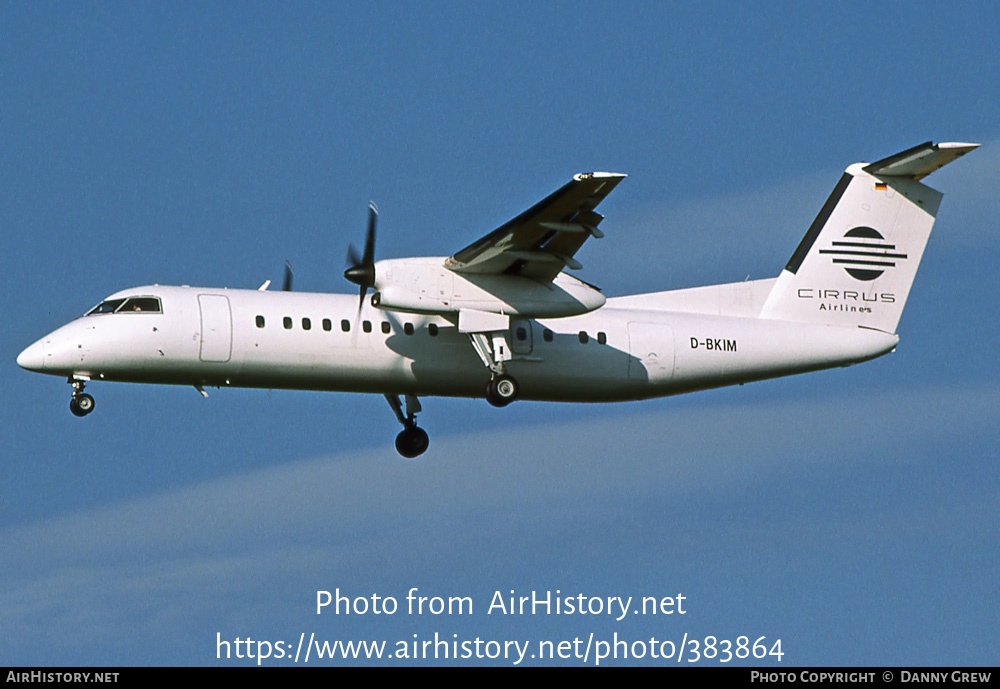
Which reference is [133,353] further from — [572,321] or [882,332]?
[882,332]

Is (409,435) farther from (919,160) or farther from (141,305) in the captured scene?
(919,160)

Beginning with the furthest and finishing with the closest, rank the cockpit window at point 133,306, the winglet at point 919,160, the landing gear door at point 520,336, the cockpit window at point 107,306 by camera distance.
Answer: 1. the winglet at point 919,160
2. the landing gear door at point 520,336
3. the cockpit window at point 107,306
4. the cockpit window at point 133,306

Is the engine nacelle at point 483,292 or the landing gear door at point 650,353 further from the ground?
the engine nacelle at point 483,292

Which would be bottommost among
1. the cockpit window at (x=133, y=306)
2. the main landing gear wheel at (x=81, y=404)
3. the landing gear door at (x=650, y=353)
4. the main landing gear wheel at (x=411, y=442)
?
the main landing gear wheel at (x=411, y=442)

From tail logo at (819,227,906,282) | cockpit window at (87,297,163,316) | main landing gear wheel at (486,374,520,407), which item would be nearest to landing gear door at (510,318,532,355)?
main landing gear wheel at (486,374,520,407)

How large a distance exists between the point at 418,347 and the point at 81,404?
15.8 feet

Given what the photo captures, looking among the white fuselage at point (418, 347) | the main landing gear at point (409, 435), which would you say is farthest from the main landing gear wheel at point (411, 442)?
the white fuselage at point (418, 347)

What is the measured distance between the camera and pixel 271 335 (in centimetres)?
2197

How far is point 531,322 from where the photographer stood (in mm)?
23203

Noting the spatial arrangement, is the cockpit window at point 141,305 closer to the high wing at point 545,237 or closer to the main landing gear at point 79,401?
the main landing gear at point 79,401

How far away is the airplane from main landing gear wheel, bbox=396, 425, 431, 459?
0.02 m

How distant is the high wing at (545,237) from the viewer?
818 inches

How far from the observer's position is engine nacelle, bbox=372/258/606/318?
22.1 metres
